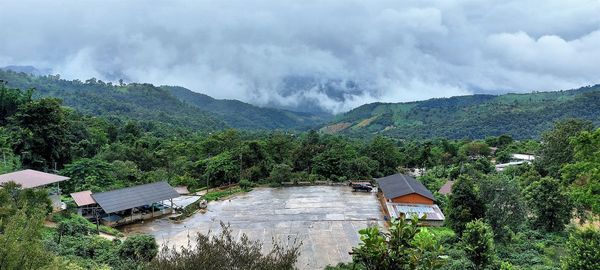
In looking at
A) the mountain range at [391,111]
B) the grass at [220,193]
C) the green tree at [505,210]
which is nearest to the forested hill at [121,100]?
the mountain range at [391,111]

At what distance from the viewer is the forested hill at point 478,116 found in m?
116

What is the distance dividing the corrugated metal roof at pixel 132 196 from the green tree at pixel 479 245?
1859 cm

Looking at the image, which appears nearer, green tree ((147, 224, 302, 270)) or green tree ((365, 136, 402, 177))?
green tree ((147, 224, 302, 270))

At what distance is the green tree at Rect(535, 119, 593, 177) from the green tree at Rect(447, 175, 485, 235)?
15622 millimetres

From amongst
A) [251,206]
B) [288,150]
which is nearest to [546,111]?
[288,150]

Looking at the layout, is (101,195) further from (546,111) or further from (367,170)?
(546,111)

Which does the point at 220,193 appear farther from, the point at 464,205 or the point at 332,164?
the point at 464,205

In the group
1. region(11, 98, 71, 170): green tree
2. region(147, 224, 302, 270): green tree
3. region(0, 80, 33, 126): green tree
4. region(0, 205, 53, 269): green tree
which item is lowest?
region(147, 224, 302, 270): green tree

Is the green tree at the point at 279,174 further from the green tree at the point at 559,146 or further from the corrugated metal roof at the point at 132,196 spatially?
the green tree at the point at 559,146

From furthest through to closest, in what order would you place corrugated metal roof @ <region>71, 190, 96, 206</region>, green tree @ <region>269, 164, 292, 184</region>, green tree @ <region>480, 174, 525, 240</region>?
green tree @ <region>269, 164, 292, 184</region>
corrugated metal roof @ <region>71, 190, 96, 206</region>
green tree @ <region>480, 174, 525, 240</region>

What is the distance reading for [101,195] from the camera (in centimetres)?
2431

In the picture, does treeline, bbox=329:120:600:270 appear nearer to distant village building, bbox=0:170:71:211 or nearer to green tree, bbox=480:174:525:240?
green tree, bbox=480:174:525:240

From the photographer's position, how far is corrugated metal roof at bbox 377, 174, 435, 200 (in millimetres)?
28422

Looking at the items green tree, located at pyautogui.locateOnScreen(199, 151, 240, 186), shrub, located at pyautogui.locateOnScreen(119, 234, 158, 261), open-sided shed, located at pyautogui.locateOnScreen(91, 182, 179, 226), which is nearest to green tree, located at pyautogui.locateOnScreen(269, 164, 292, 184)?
green tree, located at pyautogui.locateOnScreen(199, 151, 240, 186)
